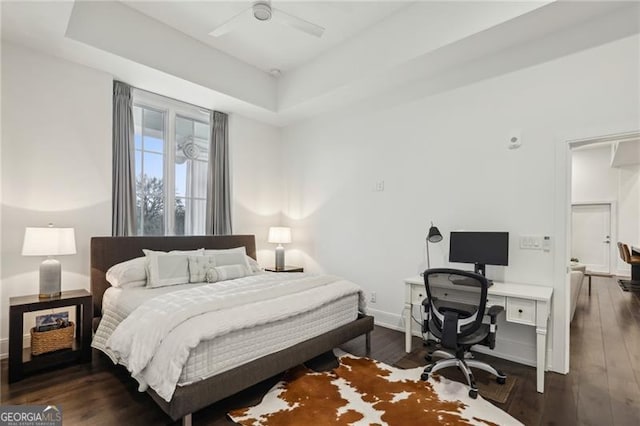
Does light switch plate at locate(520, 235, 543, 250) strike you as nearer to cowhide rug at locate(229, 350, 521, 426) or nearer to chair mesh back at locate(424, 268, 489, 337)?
chair mesh back at locate(424, 268, 489, 337)

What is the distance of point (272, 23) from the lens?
3.62 m

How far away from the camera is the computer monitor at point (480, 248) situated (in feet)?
10.1

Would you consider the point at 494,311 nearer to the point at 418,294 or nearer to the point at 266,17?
the point at 418,294

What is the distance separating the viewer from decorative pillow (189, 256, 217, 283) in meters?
3.47

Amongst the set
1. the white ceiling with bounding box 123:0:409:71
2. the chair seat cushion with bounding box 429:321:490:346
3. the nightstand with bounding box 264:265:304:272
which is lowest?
the chair seat cushion with bounding box 429:321:490:346

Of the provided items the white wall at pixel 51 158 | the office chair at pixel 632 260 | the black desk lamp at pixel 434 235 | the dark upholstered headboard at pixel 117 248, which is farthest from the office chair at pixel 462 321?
the office chair at pixel 632 260

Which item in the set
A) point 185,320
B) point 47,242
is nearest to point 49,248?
point 47,242

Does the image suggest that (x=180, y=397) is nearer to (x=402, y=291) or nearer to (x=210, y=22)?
(x=402, y=291)

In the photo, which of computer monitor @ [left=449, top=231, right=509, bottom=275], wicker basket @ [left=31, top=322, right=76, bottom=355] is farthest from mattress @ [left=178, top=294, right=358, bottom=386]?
wicker basket @ [left=31, top=322, right=76, bottom=355]

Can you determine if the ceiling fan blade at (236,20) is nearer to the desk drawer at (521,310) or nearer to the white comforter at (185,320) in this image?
the white comforter at (185,320)

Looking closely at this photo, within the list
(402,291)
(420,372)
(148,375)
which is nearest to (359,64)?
(402,291)

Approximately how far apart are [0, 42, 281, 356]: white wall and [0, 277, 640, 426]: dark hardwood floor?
3.03 feet

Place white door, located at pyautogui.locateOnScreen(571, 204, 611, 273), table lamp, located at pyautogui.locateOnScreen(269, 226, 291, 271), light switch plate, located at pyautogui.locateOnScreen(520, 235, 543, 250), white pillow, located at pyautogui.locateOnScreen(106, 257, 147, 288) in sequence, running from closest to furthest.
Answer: light switch plate, located at pyautogui.locateOnScreen(520, 235, 543, 250) → white pillow, located at pyautogui.locateOnScreen(106, 257, 147, 288) → table lamp, located at pyautogui.locateOnScreen(269, 226, 291, 271) → white door, located at pyautogui.locateOnScreen(571, 204, 611, 273)

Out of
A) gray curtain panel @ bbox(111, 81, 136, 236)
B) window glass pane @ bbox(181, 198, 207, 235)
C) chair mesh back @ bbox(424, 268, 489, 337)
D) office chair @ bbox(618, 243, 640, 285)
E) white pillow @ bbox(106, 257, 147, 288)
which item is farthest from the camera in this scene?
office chair @ bbox(618, 243, 640, 285)
